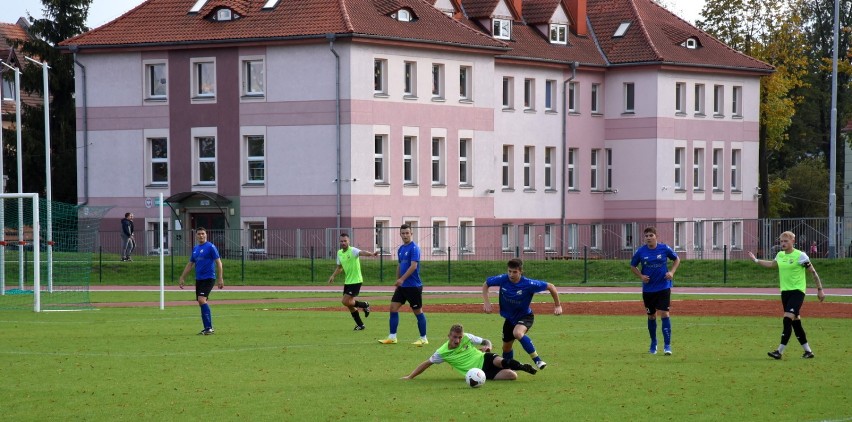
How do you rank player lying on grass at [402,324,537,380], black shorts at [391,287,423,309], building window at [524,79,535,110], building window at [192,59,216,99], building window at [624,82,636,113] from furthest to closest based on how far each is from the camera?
building window at [624,82,636,113], building window at [524,79,535,110], building window at [192,59,216,99], black shorts at [391,287,423,309], player lying on grass at [402,324,537,380]

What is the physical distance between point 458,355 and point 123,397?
163 inches

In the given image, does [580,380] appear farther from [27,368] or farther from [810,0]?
[810,0]

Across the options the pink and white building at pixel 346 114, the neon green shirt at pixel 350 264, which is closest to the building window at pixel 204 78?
the pink and white building at pixel 346 114

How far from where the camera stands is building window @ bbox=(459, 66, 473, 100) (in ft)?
200

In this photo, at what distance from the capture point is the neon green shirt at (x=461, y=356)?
57.6ft

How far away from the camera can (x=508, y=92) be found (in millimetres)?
64875

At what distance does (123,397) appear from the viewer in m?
16.4

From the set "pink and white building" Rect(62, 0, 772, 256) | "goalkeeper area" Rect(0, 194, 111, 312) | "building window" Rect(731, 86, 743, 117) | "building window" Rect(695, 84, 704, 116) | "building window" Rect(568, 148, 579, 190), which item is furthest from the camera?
"building window" Rect(731, 86, 743, 117)

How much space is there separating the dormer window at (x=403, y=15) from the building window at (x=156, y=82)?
9941 millimetres

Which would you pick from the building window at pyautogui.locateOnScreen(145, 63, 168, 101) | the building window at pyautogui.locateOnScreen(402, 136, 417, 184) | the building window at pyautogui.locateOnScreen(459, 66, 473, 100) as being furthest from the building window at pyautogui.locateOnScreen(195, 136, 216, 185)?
the building window at pyautogui.locateOnScreen(459, 66, 473, 100)

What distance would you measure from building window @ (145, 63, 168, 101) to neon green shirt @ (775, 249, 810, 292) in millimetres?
41791

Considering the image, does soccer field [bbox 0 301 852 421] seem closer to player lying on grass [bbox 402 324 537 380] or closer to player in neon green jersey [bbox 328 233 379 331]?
player lying on grass [bbox 402 324 537 380]

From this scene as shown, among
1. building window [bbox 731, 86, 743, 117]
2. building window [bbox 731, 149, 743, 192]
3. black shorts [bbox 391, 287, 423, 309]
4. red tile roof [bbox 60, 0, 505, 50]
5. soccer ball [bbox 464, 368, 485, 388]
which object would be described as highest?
red tile roof [bbox 60, 0, 505, 50]

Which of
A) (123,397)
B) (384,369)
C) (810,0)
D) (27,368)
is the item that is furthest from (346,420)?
(810,0)
